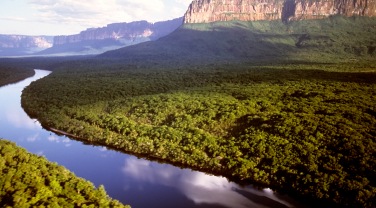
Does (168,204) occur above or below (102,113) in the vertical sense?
below

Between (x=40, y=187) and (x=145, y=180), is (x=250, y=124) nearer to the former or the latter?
(x=145, y=180)

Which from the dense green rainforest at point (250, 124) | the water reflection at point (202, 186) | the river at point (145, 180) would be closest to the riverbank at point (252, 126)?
the dense green rainforest at point (250, 124)

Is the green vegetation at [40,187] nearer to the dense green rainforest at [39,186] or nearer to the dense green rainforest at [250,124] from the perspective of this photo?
the dense green rainforest at [39,186]

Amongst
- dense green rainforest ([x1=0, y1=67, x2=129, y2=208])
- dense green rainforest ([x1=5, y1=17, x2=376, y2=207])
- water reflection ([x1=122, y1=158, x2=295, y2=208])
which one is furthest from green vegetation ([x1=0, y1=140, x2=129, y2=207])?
dense green rainforest ([x1=5, y1=17, x2=376, y2=207])

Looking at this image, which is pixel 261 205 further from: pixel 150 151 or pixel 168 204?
pixel 150 151

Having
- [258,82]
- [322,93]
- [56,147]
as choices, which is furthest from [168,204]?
[258,82]

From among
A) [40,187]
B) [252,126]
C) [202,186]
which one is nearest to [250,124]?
[252,126]
